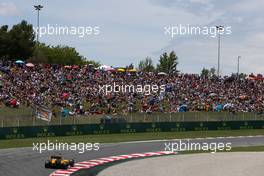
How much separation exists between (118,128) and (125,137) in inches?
124

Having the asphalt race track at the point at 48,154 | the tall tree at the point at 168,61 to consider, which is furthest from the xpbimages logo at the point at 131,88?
the tall tree at the point at 168,61

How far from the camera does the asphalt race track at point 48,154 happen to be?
64.6 ft

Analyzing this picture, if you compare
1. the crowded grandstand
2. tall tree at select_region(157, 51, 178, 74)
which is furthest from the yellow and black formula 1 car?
tall tree at select_region(157, 51, 178, 74)

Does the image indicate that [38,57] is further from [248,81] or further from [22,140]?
[22,140]

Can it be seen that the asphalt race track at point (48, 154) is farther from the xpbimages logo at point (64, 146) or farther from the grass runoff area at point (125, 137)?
the grass runoff area at point (125, 137)

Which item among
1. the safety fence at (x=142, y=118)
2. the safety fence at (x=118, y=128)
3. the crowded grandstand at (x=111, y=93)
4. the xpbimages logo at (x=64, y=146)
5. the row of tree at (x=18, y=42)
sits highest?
the row of tree at (x=18, y=42)

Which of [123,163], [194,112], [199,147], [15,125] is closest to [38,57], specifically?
[194,112]

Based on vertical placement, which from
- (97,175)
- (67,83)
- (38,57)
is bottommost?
(97,175)

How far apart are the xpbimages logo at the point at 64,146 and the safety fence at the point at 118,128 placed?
3.57m

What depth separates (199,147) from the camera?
102ft

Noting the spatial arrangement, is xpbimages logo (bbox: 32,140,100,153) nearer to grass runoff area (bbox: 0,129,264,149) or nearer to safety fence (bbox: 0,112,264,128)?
grass runoff area (bbox: 0,129,264,149)

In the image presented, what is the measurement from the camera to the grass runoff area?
30.6m

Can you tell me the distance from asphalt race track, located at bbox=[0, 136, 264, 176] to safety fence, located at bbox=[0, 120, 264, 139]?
579 cm

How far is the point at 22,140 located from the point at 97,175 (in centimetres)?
1437
